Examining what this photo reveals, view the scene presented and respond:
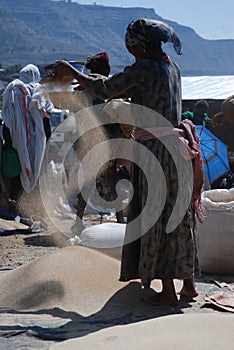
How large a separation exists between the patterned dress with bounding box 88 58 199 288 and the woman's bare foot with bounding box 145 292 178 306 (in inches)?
5.0

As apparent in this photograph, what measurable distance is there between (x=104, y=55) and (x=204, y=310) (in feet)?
11.1

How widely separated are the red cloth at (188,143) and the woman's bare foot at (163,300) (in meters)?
0.55

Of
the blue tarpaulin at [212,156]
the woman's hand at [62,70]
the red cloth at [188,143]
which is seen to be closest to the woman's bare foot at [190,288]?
the red cloth at [188,143]

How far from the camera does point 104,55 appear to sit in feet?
23.5

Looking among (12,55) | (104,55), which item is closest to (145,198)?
(104,55)

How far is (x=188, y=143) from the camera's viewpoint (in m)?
4.59

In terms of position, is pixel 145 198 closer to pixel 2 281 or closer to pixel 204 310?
pixel 204 310

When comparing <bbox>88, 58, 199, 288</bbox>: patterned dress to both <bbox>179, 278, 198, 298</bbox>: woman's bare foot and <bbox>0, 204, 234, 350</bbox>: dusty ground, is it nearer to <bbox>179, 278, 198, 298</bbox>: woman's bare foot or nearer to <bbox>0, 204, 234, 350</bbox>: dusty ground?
<bbox>179, 278, 198, 298</bbox>: woman's bare foot

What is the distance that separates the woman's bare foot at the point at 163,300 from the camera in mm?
4562

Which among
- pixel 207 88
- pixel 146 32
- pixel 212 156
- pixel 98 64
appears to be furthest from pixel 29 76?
pixel 207 88

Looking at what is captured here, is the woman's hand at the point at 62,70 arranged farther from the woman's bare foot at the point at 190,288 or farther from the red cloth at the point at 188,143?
the woman's bare foot at the point at 190,288

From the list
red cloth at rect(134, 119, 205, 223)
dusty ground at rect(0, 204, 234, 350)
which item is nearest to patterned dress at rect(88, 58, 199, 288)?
red cloth at rect(134, 119, 205, 223)

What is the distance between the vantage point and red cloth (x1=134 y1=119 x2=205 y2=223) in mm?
4535

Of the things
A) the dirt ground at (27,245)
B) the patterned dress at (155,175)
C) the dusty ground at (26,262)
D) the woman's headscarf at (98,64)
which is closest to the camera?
the dusty ground at (26,262)
